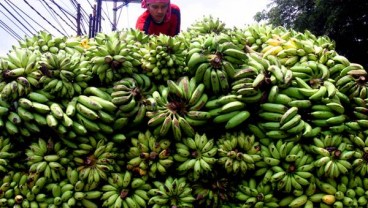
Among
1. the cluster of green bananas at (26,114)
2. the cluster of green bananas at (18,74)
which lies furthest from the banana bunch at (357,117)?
the cluster of green bananas at (18,74)

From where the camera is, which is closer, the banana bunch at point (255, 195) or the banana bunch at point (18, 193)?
the banana bunch at point (18, 193)

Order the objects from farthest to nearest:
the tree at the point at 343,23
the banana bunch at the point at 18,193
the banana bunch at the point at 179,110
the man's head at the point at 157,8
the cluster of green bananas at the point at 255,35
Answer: the tree at the point at 343,23, the man's head at the point at 157,8, the cluster of green bananas at the point at 255,35, the banana bunch at the point at 179,110, the banana bunch at the point at 18,193

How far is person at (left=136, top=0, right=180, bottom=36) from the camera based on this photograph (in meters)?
5.67

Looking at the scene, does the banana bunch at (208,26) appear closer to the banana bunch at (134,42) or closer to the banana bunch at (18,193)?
the banana bunch at (134,42)

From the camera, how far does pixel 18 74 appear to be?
11.0ft

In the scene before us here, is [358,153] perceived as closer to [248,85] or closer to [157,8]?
[248,85]

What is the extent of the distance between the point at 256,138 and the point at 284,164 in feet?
0.94

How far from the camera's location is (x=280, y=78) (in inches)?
135

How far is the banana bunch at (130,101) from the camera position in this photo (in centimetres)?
336

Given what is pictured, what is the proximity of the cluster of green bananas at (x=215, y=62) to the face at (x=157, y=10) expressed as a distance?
2.20 meters

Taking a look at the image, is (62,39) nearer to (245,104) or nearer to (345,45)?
(245,104)

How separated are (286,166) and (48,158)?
5.61 feet

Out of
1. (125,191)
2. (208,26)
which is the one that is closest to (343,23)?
(208,26)

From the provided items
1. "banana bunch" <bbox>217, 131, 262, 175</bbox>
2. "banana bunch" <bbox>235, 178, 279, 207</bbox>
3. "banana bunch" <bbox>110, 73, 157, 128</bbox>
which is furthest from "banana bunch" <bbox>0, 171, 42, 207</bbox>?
"banana bunch" <bbox>235, 178, 279, 207</bbox>
